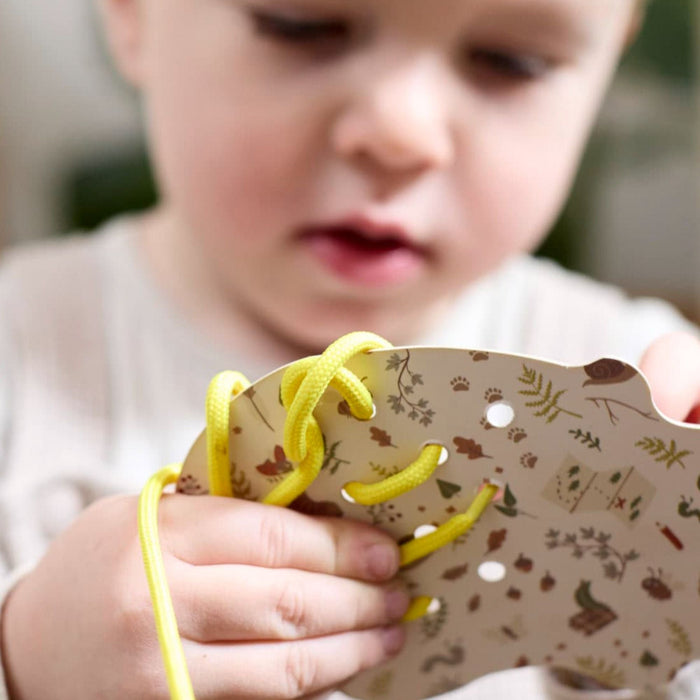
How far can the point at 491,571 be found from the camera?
367 mm

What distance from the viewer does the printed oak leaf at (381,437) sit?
1.06 ft

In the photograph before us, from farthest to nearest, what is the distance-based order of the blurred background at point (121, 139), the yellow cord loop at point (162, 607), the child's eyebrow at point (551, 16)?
the blurred background at point (121, 139), the child's eyebrow at point (551, 16), the yellow cord loop at point (162, 607)

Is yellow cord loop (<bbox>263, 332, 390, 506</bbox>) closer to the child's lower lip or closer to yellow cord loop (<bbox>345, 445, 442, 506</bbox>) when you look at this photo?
yellow cord loop (<bbox>345, 445, 442, 506</bbox>)

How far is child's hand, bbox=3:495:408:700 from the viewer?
330 mm

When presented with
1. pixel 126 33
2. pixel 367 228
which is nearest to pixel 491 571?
pixel 367 228

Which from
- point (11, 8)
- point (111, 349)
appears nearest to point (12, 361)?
point (111, 349)

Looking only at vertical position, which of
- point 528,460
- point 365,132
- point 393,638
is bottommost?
point 393,638

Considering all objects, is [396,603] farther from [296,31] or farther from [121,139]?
[121,139]

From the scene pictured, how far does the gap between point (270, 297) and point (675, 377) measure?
308 mm

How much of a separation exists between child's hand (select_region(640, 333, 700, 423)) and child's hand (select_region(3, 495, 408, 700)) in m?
0.14

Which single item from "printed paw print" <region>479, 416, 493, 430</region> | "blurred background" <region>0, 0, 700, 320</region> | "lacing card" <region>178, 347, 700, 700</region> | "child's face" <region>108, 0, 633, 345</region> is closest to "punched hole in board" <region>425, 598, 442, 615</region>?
"lacing card" <region>178, 347, 700, 700</region>

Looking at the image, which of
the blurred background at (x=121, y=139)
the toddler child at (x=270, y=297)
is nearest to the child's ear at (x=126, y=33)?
the toddler child at (x=270, y=297)

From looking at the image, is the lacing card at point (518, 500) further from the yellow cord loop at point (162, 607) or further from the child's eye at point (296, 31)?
the child's eye at point (296, 31)

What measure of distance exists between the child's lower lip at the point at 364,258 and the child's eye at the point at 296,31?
0.40 feet
